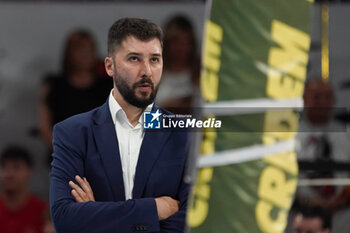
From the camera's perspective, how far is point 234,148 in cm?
119

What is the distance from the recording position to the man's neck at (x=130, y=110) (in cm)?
138

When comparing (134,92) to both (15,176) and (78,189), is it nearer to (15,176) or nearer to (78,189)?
(78,189)

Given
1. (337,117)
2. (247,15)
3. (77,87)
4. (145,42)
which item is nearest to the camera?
(247,15)

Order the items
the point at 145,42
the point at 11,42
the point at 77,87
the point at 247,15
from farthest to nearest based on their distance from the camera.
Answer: the point at 11,42, the point at 77,87, the point at 145,42, the point at 247,15

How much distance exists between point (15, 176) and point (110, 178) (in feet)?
3.42

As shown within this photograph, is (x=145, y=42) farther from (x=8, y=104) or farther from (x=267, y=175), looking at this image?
(x=8, y=104)

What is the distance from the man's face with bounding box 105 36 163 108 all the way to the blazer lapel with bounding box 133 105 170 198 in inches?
2.2

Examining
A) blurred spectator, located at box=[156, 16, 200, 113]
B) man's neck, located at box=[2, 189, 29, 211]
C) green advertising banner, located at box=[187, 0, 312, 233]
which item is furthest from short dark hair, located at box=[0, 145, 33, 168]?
green advertising banner, located at box=[187, 0, 312, 233]

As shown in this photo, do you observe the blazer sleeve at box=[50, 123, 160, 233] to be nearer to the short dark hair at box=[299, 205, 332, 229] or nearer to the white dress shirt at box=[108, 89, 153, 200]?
the white dress shirt at box=[108, 89, 153, 200]

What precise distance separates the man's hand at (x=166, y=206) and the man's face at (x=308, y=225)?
715 millimetres

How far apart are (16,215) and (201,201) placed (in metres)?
1.28

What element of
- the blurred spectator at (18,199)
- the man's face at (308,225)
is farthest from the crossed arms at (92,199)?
the blurred spectator at (18,199)

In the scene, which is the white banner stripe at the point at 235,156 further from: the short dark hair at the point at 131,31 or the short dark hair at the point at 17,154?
the short dark hair at the point at 17,154

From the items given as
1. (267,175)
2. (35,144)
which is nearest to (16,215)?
(35,144)
